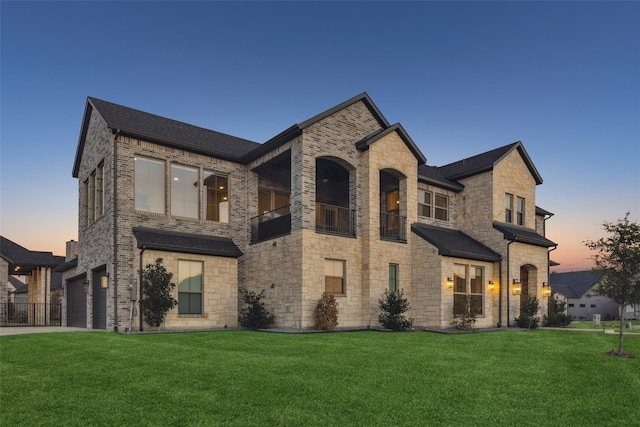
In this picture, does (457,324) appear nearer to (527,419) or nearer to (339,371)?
(339,371)

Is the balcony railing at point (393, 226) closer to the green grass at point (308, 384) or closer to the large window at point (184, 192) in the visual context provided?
the green grass at point (308, 384)

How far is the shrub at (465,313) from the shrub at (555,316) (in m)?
7.02

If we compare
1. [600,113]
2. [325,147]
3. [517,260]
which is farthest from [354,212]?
[600,113]

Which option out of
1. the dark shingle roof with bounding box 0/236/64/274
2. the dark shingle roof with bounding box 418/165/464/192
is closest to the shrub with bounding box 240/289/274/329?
the dark shingle roof with bounding box 418/165/464/192

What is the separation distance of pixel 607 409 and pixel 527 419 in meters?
1.51

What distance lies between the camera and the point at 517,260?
20.0m

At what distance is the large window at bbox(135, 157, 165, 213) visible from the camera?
16469mm

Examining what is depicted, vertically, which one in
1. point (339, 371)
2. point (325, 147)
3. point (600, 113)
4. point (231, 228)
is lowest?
point (339, 371)

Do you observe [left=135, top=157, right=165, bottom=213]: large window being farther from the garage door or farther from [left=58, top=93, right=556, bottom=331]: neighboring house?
the garage door

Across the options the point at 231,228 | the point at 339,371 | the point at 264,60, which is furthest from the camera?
the point at 264,60

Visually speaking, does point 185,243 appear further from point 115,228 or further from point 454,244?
point 454,244

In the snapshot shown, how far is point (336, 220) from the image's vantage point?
1802cm

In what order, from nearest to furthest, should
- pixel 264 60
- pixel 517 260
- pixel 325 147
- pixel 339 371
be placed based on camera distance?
pixel 339 371, pixel 325 147, pixel 517 260, pixel 264 60

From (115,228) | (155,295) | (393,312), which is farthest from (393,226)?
(115,228)
